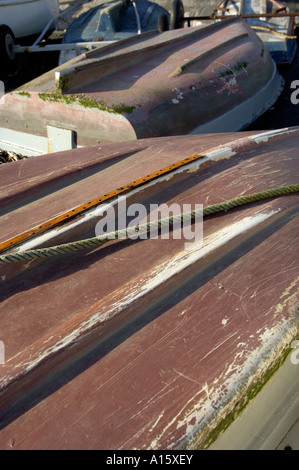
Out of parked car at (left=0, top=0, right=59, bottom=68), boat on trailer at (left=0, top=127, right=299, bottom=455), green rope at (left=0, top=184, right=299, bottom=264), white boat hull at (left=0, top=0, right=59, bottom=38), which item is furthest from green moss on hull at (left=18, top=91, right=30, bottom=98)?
white boat hull at (left=0, top=0, right=59, bottom=38)

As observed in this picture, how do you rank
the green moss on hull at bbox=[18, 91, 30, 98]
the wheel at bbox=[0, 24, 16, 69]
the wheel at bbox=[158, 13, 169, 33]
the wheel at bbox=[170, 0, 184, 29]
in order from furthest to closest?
the wheel at bbox=[0, 24, 16, 69] → the wheel at bbox=[170, 0, 184, 29] → the wheel at bbox=[158, 13, 169, 33] → the green moss on hull at bbox=[18, 91, 30, 98]

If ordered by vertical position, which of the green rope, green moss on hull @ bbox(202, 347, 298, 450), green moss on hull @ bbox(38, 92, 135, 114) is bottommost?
green moss on hull @ bbox(202, 347, 298, 450)

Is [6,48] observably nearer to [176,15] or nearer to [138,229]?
[176,15]

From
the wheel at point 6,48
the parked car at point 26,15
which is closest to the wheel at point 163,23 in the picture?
the wheel at point 6,48

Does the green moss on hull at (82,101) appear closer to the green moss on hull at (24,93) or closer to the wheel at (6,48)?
the green moss on hull at (24,93)

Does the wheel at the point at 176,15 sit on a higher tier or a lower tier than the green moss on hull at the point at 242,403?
higher

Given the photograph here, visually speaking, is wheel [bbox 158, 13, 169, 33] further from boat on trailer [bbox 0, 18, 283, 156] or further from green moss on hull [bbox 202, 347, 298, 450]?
green moss on hull [bbox 202, 347, 298, 450]

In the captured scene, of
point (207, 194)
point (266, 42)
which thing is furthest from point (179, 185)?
point (266, 42)
